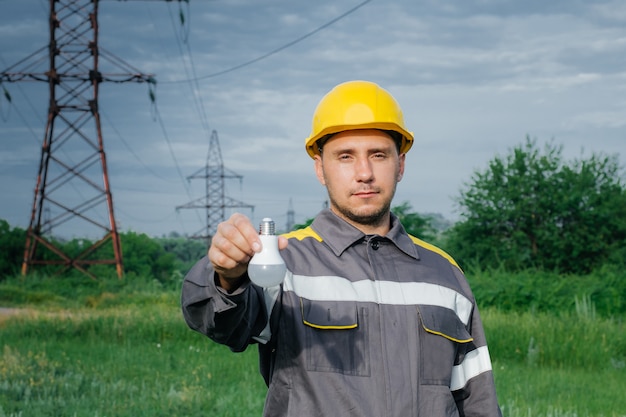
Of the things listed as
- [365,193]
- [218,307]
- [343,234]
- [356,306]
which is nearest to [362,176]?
[365,193]

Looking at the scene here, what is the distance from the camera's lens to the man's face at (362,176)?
2896mm

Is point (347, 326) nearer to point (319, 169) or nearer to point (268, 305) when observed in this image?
point (268, 305)

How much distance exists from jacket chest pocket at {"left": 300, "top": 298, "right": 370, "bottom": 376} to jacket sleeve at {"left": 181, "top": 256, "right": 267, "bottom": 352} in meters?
0.23

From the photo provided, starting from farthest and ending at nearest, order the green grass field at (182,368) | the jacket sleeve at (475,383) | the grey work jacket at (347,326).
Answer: the green grass field at (182,368) < the jacket sleeve at (475,383) < the grey work jacket at (347,326)

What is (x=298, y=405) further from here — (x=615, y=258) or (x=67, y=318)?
(x=615, y=258)

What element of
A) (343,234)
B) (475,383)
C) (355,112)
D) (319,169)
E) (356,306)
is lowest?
(475,383)

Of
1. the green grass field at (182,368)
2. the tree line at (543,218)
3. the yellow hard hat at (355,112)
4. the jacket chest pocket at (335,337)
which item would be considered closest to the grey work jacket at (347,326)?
the jacket chest pocket at (335,337)

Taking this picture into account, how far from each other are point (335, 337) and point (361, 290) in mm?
201

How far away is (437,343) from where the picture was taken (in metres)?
2.89

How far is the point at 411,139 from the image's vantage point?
321 cm

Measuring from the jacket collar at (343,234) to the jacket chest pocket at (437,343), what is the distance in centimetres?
24

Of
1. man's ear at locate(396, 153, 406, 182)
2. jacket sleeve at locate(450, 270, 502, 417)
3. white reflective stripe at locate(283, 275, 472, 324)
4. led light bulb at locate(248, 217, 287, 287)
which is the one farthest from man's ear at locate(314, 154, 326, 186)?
led light bulb at locate(248, 217, 287, 287)

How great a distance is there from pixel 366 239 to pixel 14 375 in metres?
7.18

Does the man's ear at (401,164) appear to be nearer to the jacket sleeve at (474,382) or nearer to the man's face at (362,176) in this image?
the man's face at (362,176)
